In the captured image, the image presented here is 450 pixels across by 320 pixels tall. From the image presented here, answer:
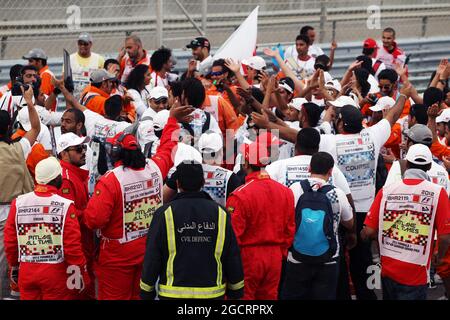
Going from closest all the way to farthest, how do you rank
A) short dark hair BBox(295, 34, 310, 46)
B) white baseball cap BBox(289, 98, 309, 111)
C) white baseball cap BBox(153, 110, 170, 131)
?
white baseball cap BBox(153, 110, 170, 131) < white baseball cap BBox(289, 98, 309, 111) < short dark hair BBox(295, 34, 310, 46)

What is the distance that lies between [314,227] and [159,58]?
5176 millimetres

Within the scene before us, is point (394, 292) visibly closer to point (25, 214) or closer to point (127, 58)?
point (25, 214)

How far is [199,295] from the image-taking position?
676 centimetres

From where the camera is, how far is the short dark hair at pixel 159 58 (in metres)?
12.3

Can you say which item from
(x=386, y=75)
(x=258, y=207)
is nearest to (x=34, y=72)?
(x=386, y=75)

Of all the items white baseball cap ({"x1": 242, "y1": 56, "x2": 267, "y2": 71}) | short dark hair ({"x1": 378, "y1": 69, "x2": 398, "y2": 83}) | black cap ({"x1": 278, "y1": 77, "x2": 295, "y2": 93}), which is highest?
white baseball cap ({"x1": 242, "y1": 56, "x2": 267, "y2": 71})

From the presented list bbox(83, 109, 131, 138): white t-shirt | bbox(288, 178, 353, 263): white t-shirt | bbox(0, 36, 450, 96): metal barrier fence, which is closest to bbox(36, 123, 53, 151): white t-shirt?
bbox(83, 109, 131, 138): white t-shirt

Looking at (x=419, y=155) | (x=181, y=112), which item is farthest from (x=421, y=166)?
(x=181, y=112)

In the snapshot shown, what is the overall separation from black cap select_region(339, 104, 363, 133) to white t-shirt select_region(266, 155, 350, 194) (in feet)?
2.21

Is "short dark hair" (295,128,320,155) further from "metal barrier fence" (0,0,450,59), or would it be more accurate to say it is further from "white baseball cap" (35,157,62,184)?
"metal barrier fence" (0,0,450,59)

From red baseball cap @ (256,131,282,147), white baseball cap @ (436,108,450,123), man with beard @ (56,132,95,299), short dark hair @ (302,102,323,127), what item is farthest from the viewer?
white baseball cap @ (436,108,450,123)

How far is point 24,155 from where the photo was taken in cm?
889

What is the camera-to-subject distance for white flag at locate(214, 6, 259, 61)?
12.3 metres

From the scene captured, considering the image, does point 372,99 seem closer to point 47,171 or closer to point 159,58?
point 159,58
